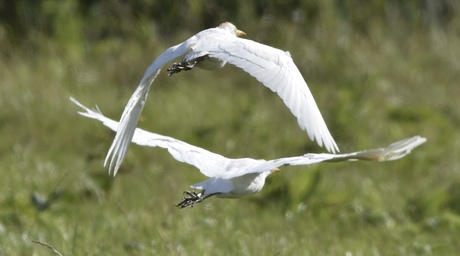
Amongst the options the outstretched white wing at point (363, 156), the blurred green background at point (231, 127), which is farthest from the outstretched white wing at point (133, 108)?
the outstretched white wing at point (363, 156)

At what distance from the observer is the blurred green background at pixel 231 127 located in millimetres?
5555

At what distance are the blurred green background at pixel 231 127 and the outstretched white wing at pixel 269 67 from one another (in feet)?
1.93

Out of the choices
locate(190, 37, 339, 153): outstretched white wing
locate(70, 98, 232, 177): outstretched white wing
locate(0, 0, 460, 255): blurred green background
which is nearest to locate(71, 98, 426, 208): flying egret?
locate(70, 98, 232, 177): outstretched white wing

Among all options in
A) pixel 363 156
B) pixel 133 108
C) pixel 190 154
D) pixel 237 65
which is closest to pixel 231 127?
pixel 190 154

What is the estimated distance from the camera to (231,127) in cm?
826

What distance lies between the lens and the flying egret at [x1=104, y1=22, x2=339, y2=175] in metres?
3.42

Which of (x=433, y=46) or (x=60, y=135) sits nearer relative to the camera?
(x=60, y=135)

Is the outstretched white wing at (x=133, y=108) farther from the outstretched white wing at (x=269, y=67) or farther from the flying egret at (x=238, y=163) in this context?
the flying egret at (x=238, y=163)

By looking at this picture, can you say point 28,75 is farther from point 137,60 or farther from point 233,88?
point 233,88

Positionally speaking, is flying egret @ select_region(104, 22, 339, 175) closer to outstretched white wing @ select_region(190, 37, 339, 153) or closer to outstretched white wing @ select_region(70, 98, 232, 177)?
outstretched white wing @ select_region(190, 37, 339, 153)

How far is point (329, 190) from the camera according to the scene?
6664mm

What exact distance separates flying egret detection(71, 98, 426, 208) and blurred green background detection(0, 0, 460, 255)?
0.26 m

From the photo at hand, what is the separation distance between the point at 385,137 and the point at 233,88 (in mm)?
1680

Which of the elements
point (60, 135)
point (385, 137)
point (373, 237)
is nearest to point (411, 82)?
point (385, 137)
